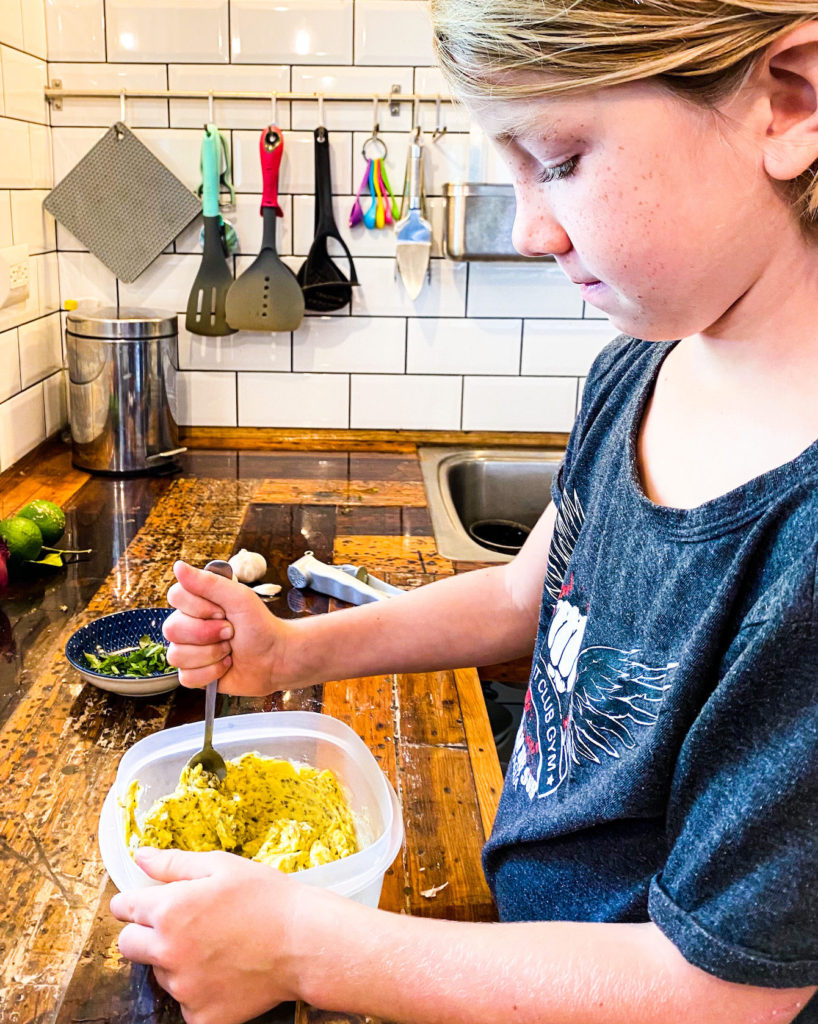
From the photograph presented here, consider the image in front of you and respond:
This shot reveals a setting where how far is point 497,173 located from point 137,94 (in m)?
0.67

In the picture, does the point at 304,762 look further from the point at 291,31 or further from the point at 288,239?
the point at 291,31

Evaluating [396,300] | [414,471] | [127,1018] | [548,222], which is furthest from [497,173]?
[127,1018]

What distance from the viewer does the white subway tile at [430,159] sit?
185 cm

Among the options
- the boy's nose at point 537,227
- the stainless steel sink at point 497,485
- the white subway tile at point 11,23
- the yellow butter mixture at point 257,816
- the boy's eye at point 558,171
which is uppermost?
the white subway tile at point 11,23

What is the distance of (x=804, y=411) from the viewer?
51 cm

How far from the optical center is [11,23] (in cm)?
162

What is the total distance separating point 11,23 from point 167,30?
28cm

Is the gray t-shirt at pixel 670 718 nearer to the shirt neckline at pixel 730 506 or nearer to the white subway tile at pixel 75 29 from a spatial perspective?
the shirt neckline at pixel 730 506

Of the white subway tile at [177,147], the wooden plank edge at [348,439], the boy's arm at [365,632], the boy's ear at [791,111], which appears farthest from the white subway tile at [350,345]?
the boy's ear at [791,111]

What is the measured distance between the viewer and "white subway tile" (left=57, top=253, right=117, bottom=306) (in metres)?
1.89

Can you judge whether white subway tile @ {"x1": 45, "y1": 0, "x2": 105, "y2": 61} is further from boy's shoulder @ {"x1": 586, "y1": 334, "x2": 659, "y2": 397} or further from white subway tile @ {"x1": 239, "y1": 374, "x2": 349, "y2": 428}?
boy's shoulder @ {"x1": 586, "y1": 334, "x2": 659, "y2": 397}

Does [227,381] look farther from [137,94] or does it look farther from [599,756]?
[599,756]

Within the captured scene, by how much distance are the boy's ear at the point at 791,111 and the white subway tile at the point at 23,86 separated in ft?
4.93

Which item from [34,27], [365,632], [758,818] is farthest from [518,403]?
[758,818]
